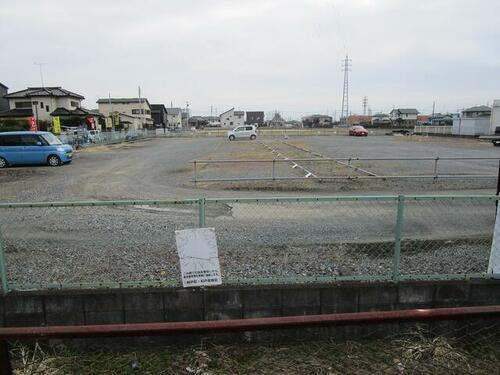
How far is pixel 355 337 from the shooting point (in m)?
3.71

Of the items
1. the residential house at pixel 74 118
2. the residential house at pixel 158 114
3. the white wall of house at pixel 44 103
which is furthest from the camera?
the residential house at pixel 158 114

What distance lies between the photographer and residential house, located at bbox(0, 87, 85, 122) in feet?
171

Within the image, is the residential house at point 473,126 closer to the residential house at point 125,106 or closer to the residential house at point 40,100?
the residential house at point 40,100

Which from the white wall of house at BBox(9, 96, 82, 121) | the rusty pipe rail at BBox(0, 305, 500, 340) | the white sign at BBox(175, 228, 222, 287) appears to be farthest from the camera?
the white wall of house at BBox(9, 96, 82, 121)

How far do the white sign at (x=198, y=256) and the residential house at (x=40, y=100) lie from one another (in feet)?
182

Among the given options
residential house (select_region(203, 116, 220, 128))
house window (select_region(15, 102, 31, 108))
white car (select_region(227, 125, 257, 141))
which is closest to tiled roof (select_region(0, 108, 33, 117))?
house window (select_region(15, 102, 31, 108))

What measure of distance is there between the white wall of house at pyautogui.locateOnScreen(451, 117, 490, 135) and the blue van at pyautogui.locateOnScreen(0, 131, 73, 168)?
138 feet

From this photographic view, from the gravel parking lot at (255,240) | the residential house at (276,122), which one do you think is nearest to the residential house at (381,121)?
the residential house at (276,122)

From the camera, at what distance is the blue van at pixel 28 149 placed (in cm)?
1661

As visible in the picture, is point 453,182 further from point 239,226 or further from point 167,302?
point 167,302

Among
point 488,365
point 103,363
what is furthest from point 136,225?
point 488,365

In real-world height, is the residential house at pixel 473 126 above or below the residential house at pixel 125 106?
below

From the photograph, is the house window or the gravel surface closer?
the gravel surface

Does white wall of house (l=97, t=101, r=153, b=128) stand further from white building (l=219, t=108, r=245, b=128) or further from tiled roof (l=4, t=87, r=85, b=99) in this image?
white building (l=219, t=108, r=245, b=128)
